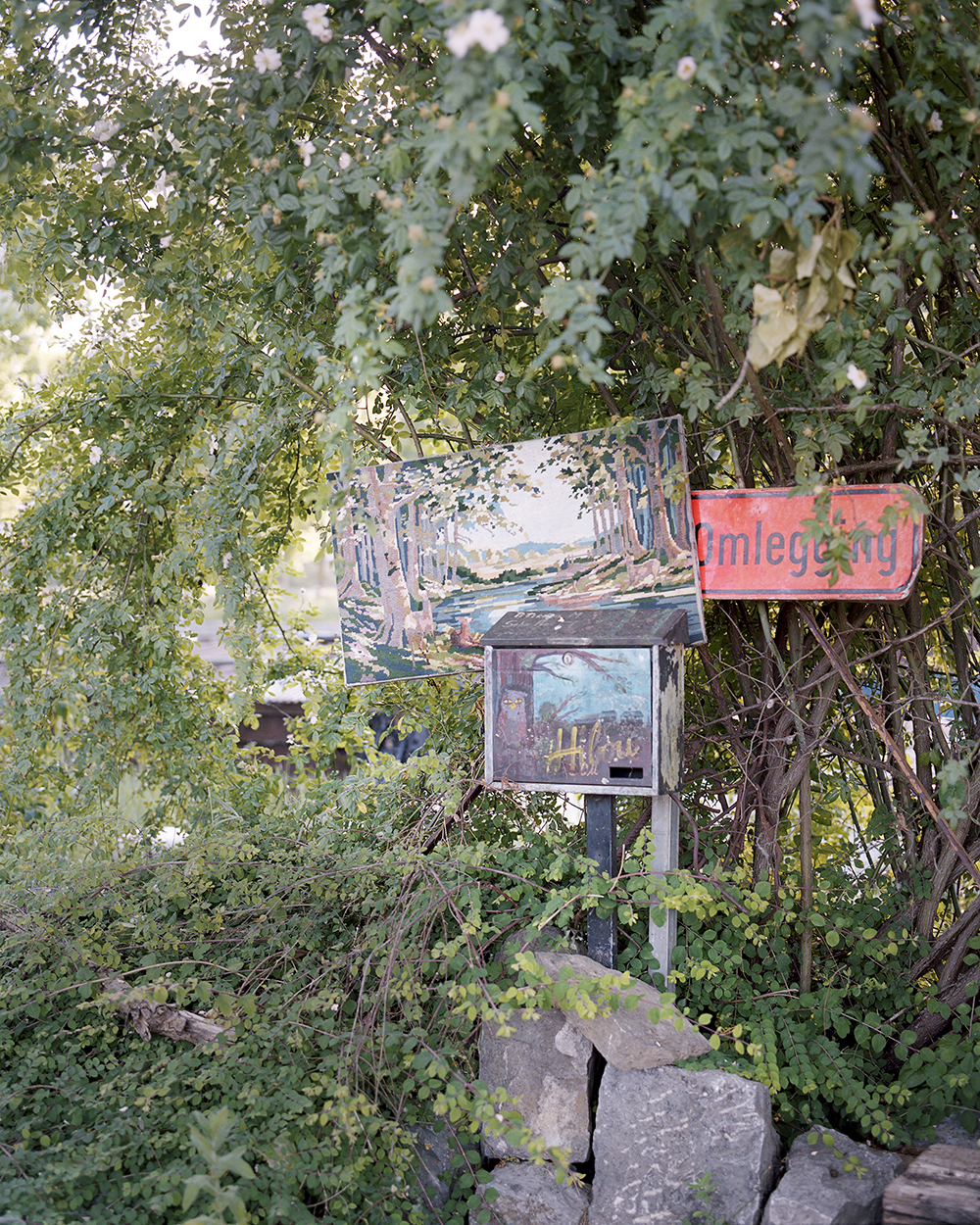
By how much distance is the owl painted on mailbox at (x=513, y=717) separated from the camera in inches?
116

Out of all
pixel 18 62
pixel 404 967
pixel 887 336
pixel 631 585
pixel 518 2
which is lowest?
pixel 404 967

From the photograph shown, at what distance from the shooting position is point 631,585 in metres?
3.13

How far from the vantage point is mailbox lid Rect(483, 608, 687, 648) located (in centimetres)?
282

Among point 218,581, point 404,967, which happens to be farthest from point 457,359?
point 404,967

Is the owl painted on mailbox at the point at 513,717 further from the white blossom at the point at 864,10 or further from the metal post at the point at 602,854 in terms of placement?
the white blossom at the point at 864,10

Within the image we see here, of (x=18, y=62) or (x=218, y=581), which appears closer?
(x=18, y=62)

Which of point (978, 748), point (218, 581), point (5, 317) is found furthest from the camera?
point (5, 317)

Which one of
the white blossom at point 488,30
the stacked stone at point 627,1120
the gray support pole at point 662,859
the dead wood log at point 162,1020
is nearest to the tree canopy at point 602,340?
the white blossom at point 488,30

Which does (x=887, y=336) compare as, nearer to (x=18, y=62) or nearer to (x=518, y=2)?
(x=518, y=2)

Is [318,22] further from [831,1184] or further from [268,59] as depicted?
[831,1184]

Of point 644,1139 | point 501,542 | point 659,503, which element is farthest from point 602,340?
point 644,1139

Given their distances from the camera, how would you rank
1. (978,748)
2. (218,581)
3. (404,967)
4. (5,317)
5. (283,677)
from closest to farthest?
(404,967), (978,748), (218,581), (283,677), (5,317)

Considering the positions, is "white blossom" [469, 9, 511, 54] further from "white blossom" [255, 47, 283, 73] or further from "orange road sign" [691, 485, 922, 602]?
"orange road sign" [691, 485, 922, 602]

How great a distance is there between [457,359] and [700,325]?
0.92 meters
